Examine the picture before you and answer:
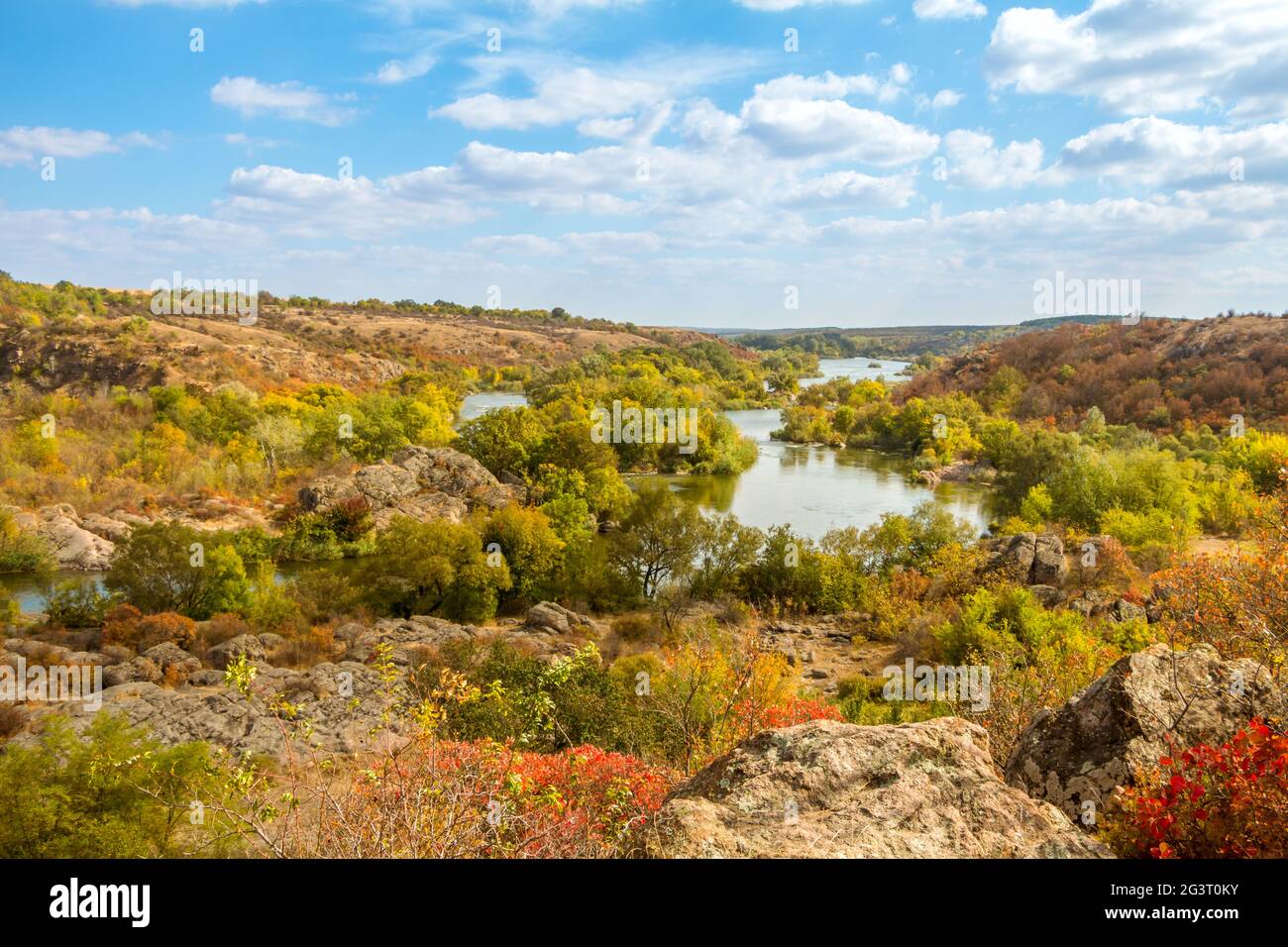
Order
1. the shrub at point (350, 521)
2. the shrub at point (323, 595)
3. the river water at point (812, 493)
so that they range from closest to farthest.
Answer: the shrub at point (323, 595), the shrub at point (350, 521), the river water at point (812, 493)

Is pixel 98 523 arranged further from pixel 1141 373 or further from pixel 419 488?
pixel 1141 373

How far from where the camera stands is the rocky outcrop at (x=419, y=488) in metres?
42.8

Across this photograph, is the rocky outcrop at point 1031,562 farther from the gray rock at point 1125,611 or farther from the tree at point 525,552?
the tree at point 525,552

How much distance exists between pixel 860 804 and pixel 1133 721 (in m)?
3.06

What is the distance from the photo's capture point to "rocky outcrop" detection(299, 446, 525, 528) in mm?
42812

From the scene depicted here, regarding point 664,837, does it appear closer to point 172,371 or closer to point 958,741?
point 958,741

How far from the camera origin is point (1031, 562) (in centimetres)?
2961

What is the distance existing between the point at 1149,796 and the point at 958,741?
3.64 ft

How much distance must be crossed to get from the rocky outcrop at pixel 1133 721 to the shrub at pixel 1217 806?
3.05 feet

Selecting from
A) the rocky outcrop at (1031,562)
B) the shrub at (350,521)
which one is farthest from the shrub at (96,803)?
the shrub at (350,521)

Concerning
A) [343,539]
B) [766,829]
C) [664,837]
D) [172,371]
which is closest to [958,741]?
[766,829]

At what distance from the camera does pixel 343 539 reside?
40938 millimetres

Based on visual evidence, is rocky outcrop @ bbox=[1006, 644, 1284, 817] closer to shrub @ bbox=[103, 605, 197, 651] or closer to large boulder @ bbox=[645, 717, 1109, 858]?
large boulder @ bbox=[645, 717, 1109, 858]

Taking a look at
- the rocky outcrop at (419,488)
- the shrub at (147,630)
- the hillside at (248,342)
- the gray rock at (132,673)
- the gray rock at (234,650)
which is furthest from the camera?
the hillside at (248,342)
